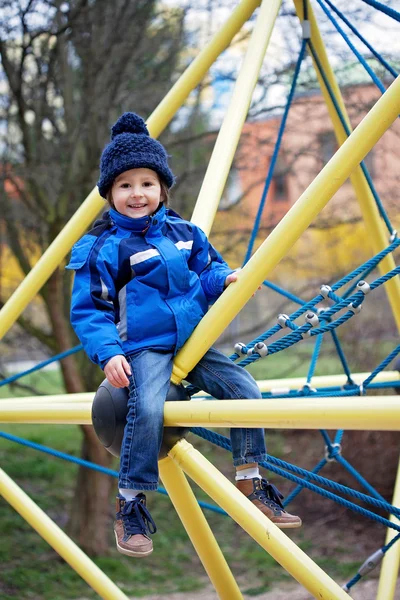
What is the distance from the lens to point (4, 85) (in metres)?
8.68

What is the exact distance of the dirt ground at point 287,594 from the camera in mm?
7016

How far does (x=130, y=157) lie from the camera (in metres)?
2.97

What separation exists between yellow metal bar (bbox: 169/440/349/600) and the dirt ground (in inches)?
153

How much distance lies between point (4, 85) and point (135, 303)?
21.2 feet

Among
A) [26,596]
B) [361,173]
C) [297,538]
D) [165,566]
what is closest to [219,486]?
[361,173]

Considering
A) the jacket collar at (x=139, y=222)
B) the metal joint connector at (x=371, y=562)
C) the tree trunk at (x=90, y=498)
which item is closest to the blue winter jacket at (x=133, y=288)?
the jacket collar at (x=139, y=222)

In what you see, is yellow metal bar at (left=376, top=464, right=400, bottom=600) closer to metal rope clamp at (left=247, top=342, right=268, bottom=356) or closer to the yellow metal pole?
the yellow metal pole

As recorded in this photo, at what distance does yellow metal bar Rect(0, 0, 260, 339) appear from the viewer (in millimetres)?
4230

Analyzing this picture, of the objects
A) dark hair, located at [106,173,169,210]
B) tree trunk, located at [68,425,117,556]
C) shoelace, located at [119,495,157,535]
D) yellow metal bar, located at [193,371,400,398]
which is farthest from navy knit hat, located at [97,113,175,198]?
tree trunk, located at [68,425,117,556]

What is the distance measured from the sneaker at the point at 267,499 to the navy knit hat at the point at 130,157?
1127 mm

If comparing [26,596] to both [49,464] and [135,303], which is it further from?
[135,303]

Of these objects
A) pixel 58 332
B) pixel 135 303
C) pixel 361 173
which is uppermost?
pixel 58 332

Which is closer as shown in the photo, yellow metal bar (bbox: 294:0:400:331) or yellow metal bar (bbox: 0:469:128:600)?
yellow metal bar (bbox: 0:469:128:600)

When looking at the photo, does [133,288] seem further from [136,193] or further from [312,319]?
[312,319]
